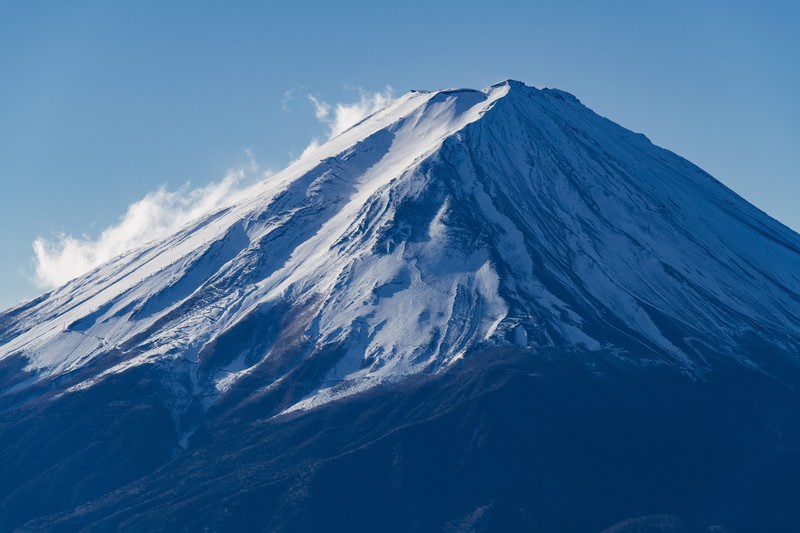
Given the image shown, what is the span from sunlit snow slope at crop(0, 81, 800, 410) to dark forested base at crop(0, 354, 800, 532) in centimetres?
578

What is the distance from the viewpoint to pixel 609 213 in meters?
175

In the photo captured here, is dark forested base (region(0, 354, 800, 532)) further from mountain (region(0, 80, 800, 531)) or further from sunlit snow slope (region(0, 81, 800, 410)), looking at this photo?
sunlit snow slope (region(0, 81, 800, 410))

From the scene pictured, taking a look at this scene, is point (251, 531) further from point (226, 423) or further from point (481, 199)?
point (481, 199)

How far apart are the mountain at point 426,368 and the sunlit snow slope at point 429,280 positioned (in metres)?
0.43

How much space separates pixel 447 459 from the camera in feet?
381

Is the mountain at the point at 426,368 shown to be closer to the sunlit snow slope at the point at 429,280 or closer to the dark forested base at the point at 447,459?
the dark forested base at the point at 447,459

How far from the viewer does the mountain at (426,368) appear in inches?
4437

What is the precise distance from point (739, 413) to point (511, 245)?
40725 millimetres

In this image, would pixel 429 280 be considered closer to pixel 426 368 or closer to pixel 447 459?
pixel 426 368

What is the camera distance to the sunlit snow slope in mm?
135500

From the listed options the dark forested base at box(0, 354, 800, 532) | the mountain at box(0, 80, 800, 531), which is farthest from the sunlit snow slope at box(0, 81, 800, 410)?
the dark forested base at box(0, 354, 800, 532)

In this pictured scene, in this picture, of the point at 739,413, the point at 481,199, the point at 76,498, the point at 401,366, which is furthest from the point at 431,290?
the point at 76,498

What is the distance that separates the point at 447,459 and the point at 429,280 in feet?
112

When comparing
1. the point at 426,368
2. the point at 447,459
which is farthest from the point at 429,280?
the point at 447,459
